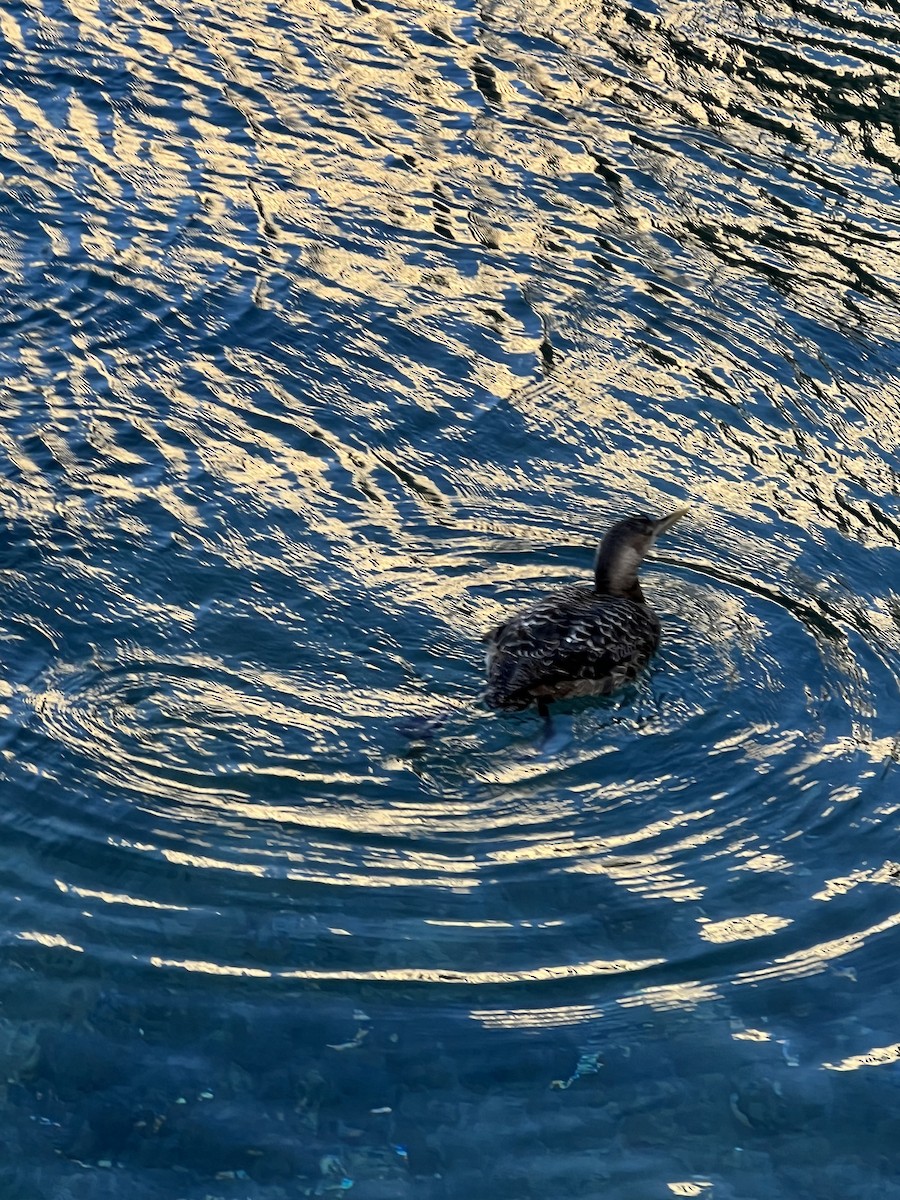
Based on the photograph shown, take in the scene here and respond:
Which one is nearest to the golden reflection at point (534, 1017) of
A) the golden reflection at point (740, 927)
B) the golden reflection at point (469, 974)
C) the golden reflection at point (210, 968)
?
the golden reflection at point (469, 974)

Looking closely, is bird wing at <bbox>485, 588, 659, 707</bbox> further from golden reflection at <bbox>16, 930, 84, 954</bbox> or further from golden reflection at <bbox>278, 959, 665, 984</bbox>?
golden reflection at <bbox>16, 930, 84, 954</bbox>

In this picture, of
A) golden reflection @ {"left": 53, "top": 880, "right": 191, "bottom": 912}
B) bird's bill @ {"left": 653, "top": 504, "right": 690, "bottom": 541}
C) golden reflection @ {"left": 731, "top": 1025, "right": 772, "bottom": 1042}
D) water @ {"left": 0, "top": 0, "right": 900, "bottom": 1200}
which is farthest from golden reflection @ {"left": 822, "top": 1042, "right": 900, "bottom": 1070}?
bird's bill @ {"left": 653, "top": 504, "right": 690, "bottom": 541}

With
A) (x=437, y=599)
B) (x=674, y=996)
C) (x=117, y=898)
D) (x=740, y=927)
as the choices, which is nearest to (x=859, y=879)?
(x=740, y=927)

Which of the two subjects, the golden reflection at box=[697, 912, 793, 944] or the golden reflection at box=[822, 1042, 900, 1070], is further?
the golden reflection at box=[697, 912, 793, 944]

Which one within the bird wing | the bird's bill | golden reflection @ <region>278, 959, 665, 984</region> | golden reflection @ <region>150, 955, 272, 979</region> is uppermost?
the bird's bill

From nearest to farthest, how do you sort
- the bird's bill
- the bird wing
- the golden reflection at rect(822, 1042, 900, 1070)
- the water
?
the water, the golden reflection at rect(822, 1042, 900, 1070), the bird wing, the bird's bill

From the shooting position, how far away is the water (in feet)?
20.0

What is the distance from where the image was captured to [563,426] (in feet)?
32.8

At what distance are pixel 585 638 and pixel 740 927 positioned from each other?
5.76 ft

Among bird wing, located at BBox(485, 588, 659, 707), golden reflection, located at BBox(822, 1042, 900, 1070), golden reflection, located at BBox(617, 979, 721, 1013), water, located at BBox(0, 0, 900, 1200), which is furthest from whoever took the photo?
bird wing, located at BBox(485, 588, 659, 707)

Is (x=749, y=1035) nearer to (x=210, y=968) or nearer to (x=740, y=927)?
(x=740, y=927)

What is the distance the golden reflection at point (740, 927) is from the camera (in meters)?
6.71

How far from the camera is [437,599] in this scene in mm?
8578

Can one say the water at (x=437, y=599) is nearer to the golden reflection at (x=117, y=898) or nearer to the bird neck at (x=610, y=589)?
the golden reflection at (x=117, y=898)
